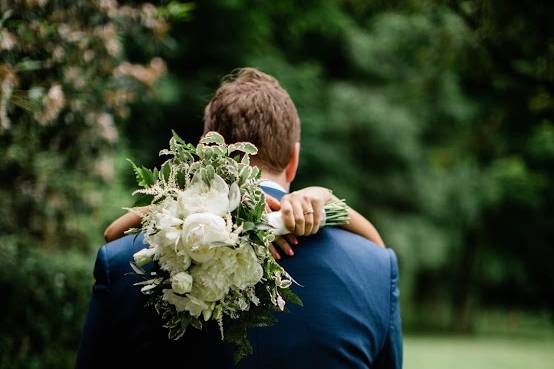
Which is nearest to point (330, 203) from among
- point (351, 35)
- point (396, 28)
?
point (396, 28)

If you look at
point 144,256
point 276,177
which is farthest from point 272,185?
point 144,256

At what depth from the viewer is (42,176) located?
6113mm

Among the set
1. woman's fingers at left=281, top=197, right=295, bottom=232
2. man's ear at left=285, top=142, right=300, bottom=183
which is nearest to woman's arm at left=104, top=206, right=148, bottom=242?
man's ear at left=285, top=142, right=300, bottom=183

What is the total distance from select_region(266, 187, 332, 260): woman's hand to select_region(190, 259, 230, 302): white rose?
17 cm

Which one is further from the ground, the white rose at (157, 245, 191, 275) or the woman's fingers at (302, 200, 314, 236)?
the woman's fingers at (302, 200, 314, 236)

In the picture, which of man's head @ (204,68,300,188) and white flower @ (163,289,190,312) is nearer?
white flower @ (163,289,190,312)

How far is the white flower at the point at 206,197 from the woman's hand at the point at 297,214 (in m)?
0.16

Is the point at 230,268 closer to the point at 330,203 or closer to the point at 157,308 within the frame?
the point at 157,308

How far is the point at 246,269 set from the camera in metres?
1.70

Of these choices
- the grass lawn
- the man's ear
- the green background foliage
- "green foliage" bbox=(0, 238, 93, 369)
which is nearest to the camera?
the man's ear

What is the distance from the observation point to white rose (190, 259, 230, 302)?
1685 millimetres

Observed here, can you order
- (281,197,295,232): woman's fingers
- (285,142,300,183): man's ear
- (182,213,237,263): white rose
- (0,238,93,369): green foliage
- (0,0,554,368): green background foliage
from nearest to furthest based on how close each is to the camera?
(182,213,237,263): white rose
(281,197,295,232): woman's fingers
(285,142,300,183): man's ear
(0,238,93,369): green foliage
(0,0,554,368): green background foliage

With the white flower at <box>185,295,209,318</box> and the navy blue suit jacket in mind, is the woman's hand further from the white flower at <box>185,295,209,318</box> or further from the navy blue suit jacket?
the white flower at <box>185,295,209,318</box>

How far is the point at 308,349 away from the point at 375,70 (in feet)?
73.5
